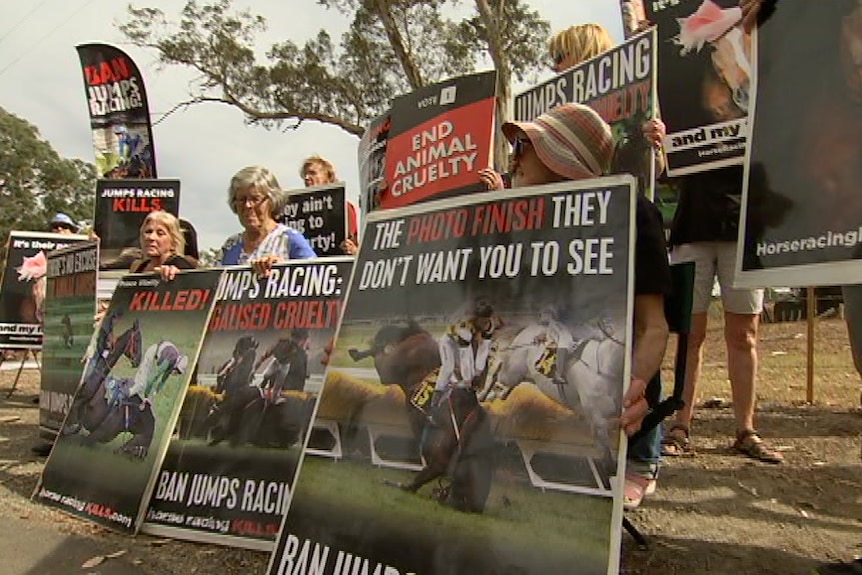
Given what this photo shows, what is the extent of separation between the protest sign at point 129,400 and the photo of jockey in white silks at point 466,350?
1898 mm

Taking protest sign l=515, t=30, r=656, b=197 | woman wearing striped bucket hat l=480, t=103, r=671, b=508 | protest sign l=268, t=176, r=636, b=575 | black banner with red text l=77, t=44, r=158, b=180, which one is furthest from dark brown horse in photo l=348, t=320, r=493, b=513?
black banner with red text l=77, t=44, r=158, b=180

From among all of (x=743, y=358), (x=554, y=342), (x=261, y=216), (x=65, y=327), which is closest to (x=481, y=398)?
(x=554, y=342)

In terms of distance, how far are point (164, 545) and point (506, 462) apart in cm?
198

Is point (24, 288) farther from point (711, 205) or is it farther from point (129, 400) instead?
point (711, 205)

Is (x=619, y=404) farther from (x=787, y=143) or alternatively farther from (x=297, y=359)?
(x=297, y=359)

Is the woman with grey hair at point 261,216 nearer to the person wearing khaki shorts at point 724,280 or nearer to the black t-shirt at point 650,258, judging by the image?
the person wearing khaki shorts at point 724,280

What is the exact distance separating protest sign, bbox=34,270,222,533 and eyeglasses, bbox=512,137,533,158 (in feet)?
6.43

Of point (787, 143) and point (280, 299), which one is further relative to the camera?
point (280, 299)

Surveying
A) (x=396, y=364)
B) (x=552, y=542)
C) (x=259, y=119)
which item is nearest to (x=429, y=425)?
(x=396, y=364)

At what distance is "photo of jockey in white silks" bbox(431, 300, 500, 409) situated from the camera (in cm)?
207

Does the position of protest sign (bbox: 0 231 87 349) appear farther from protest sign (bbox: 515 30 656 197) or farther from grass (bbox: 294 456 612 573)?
grass (bbox: 294 456 612 573)

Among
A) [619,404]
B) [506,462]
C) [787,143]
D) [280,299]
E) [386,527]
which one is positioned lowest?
[386,527]

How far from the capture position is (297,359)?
3332mm

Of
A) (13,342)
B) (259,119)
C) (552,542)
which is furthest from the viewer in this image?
(259,119)
